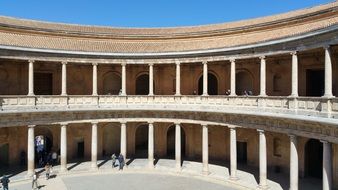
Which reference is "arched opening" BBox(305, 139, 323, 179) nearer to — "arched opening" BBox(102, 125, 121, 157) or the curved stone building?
the curved stone building

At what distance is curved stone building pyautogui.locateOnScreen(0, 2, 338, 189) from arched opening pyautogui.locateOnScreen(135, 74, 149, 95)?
0.10 metres

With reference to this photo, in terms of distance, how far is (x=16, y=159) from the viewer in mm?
28500

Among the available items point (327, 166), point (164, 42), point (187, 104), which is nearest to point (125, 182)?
point (187, 104)

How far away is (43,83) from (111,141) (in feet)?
29.4

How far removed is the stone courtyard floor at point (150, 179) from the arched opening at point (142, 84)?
7315 mm

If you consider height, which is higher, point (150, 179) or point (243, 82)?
point (243, 82)

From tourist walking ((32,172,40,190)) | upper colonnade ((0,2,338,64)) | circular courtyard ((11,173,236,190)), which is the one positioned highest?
upper colonnade ((0,2,338,64))

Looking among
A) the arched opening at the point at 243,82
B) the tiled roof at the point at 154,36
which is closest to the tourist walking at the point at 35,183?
the tiled roof at the point at 154,36

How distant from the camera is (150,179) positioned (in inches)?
1006

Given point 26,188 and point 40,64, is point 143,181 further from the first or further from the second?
point 40,64

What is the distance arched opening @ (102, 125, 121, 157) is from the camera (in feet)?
109

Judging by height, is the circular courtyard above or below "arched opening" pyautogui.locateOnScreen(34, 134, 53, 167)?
below

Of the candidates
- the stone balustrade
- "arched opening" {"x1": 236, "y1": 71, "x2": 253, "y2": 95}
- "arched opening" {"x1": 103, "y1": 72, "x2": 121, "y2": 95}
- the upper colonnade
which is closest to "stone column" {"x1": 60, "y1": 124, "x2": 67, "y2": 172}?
the stone balustrade

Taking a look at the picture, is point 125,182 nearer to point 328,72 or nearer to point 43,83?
point 43,83
